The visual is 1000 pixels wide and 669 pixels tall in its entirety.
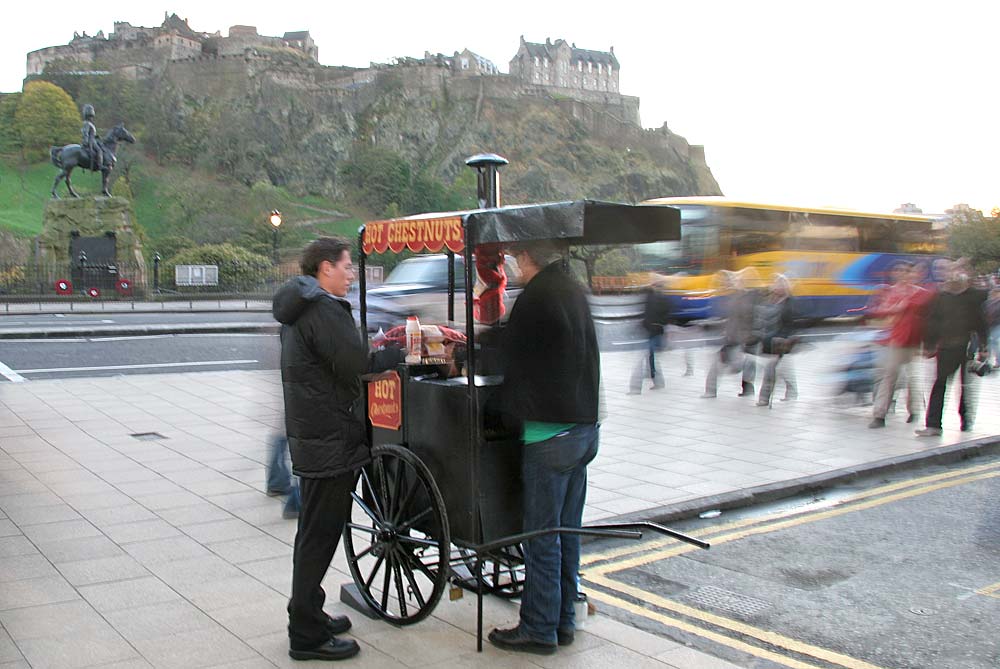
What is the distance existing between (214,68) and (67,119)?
17.1m

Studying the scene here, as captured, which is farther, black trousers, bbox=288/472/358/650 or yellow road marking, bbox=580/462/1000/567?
yellow road marking, bbox=580/462/1000/567

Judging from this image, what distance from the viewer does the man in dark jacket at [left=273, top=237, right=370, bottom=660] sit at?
12.9 feet

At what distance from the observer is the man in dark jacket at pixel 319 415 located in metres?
3.93

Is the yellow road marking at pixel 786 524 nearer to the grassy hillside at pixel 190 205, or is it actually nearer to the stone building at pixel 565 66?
the grassy hillside at pixel 190 205

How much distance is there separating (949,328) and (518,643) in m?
7.76

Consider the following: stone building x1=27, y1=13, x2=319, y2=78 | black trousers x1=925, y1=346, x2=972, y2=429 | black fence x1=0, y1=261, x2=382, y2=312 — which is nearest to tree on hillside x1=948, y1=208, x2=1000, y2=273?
black fence x1=0, y1=261, x2=382, y2=312

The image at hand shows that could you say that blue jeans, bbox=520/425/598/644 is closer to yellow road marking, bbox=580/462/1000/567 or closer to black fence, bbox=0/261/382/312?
yellow road marking, bbox=580/462/1000/567

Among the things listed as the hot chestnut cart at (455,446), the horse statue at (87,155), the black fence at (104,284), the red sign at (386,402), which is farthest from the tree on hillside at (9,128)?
the hot chestnut cart at (455,446)

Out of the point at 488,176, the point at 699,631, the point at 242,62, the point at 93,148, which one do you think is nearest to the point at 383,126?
the point at 242,62

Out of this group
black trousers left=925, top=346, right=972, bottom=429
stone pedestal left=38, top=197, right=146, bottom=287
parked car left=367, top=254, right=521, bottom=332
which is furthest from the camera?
stone pedestal left=38, top=197, right=146, bottom=287

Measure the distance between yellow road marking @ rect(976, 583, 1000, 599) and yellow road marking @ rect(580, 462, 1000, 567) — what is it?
66.0 inches

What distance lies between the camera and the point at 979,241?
68.9m

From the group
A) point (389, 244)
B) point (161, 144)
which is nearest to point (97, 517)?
point (389, 244)

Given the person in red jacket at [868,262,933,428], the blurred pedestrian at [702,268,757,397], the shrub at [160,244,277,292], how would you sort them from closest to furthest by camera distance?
the person in red jacket at [868,262,933,428]
the blurred pedestrian at [702,268,757,397]
the shrub at [160,244,277,292]
